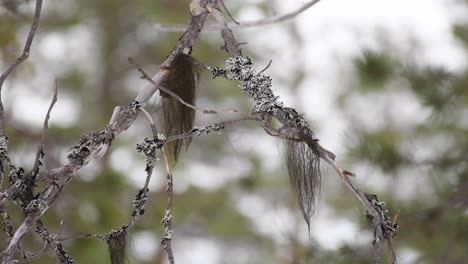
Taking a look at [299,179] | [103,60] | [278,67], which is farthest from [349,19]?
[299,179]

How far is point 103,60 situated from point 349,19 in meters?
2.87

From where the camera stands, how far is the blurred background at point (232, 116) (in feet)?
14.0

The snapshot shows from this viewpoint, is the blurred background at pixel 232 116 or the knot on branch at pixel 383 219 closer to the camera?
the knot on branch at pixel 383 219

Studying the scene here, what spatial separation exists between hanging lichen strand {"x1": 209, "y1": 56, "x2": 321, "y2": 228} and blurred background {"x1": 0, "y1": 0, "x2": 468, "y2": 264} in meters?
2.42

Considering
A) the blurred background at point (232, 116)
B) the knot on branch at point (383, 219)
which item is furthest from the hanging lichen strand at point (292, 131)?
the blurred background at point (232, 116)

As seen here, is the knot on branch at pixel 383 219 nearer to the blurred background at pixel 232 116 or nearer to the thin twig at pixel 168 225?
the thin twig at pixel 168 225

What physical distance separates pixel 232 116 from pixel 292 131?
19.6 ft

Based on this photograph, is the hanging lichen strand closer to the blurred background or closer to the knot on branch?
the knot on branch

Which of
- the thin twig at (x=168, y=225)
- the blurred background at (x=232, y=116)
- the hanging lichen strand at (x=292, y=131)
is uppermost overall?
the blurred background at (x=232, y=116)

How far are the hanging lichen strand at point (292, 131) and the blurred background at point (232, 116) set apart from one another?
2422 mm

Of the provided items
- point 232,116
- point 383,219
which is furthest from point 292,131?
point 232,116

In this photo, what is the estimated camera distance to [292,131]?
39.7 inches

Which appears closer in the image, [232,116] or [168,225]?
[168,225]

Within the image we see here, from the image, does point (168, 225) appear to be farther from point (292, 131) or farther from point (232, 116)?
point (232, 116)
